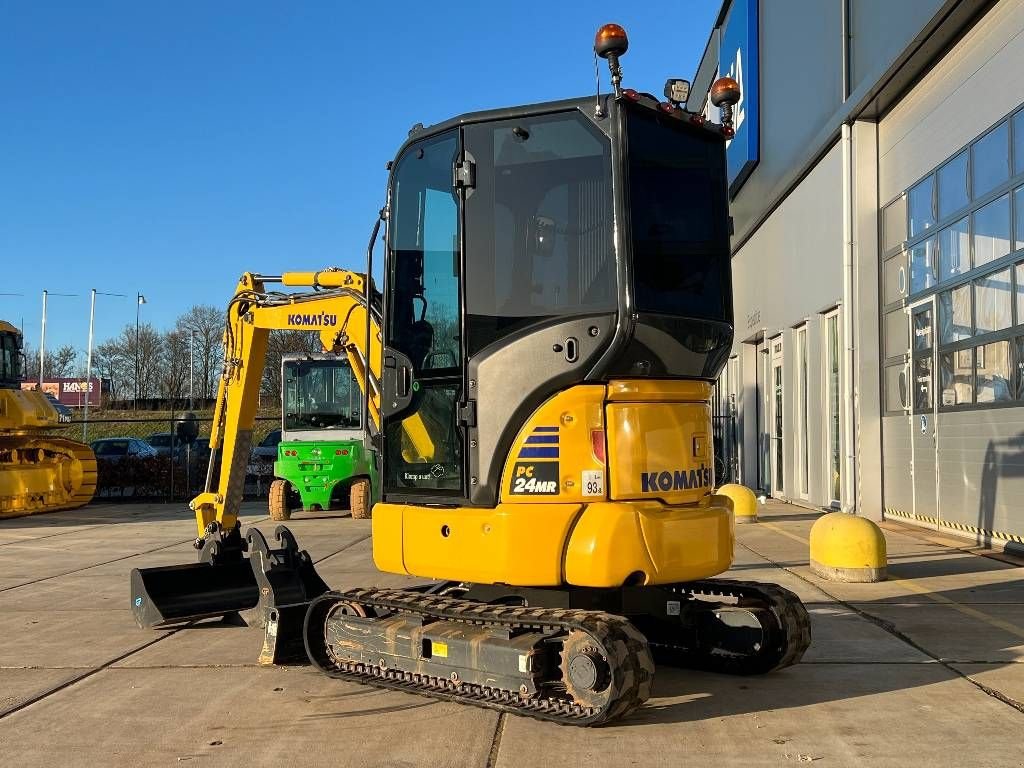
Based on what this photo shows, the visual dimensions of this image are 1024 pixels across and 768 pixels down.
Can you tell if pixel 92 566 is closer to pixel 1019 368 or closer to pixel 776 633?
pixel 776 633

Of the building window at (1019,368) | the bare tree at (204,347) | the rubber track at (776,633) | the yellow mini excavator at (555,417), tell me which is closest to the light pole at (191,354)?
the bare tree at (204,347)

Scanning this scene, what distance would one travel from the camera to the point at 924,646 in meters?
6.72

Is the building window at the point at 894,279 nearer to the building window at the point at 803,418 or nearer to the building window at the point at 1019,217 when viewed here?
the building window at the point at 1019,217

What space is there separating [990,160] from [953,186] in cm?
104

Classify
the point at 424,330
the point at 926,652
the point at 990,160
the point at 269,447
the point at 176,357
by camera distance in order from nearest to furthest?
the point at 424,330 < the point at 926,652 < the point at 990,160 < the point at 269,447 < the point at 176,357

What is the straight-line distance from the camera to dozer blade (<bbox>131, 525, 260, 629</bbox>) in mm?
7695

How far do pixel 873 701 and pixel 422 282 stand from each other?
11.3 ft

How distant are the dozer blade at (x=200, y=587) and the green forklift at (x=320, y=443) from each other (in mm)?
9286

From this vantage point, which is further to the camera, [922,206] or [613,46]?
[922,206]

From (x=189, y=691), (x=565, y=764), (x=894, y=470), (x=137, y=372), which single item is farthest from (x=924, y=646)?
(x=137, y=372)

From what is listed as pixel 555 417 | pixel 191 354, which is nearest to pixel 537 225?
pixel 555 417

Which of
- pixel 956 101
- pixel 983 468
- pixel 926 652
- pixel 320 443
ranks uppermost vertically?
pixel 956 101

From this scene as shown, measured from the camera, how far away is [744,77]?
2248cm

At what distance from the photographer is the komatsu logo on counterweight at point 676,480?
527 cm
